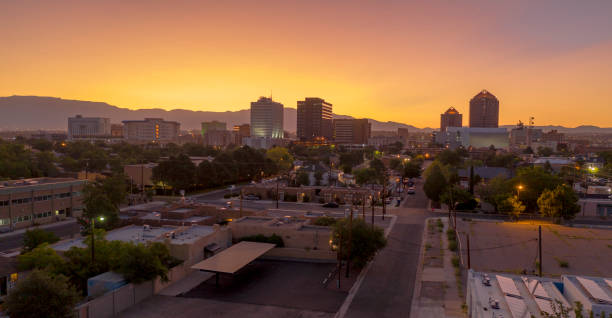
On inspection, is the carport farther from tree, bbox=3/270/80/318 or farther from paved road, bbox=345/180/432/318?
tree, bbox=3/270/80/318

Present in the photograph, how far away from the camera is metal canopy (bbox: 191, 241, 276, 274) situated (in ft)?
79.1

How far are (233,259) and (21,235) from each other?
85.5 feet

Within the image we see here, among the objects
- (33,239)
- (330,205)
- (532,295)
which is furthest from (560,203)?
(33,239)

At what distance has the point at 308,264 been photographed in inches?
1165

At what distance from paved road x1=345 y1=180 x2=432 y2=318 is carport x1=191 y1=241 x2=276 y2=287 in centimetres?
755

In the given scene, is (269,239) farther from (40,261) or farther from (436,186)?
(436,186)

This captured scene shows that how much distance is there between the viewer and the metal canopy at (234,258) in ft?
79.1

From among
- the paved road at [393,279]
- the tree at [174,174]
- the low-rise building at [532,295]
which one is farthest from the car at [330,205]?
the low-rise building at [532,295]

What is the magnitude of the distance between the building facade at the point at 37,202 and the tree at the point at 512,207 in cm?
5146

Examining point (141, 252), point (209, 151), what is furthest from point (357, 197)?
point (209, 151)

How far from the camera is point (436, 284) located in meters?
24.3

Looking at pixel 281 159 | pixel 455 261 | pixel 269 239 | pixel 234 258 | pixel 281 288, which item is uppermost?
pixel 281 159

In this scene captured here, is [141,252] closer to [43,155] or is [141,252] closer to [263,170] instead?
[263,170]

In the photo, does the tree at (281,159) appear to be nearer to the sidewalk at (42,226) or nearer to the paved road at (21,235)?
the sidewalk at (42,226)
